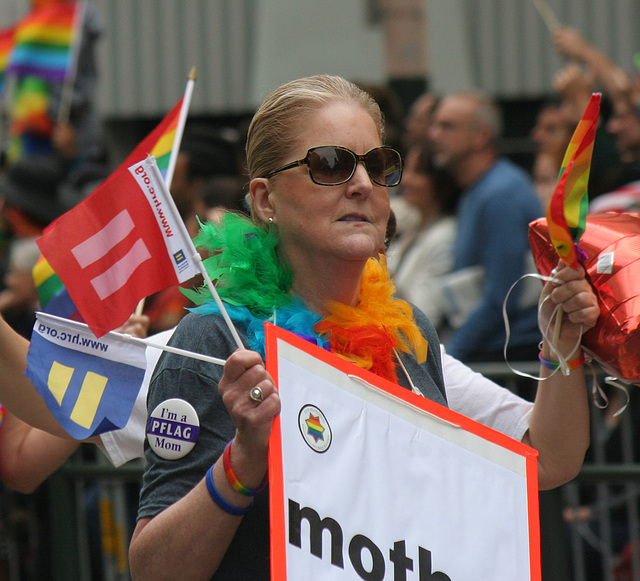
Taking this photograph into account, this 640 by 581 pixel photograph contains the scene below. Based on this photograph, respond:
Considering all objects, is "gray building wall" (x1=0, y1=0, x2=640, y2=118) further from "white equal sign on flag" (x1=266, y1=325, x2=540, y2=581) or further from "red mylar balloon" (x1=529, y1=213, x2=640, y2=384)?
"white equal sign on flag" (x1=266, y1=325, x2=540, y2=581)

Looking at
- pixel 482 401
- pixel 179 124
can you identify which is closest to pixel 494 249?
pixel 179 124

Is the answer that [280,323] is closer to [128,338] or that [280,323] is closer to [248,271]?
[248,271]

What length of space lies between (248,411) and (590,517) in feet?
8.66

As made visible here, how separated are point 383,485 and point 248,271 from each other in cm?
55

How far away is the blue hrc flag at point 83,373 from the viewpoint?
79.5 inches

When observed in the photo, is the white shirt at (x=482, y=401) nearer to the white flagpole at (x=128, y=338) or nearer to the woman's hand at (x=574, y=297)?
the woman's hand at (x=574, y=297)

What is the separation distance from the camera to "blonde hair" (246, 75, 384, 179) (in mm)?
2096

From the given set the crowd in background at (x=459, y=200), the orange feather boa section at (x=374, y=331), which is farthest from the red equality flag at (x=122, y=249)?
the crowd in background at (x=459, y=200)

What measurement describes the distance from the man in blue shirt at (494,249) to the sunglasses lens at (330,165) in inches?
97.4

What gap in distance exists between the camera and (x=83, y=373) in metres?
2.03

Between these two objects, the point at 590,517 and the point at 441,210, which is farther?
the point at 441,210

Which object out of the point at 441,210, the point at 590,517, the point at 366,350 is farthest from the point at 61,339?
the point at 441,210

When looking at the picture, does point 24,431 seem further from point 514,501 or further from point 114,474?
point 514,501

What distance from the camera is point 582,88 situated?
5344 millimetres
